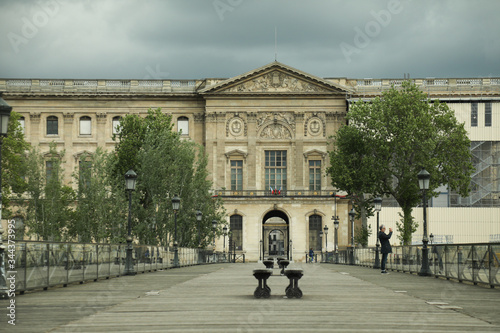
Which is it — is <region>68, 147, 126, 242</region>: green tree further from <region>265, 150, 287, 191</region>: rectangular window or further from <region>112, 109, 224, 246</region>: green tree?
<region>265, 150, 287, 191</region>: rectangular window

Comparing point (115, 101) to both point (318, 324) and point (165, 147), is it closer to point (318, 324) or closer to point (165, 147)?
point (165, 147)

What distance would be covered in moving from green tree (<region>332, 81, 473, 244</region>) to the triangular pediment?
2080 centimetres

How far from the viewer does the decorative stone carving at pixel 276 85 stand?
87000mm

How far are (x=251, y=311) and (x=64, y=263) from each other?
9215mm

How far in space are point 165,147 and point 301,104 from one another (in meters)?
30.8

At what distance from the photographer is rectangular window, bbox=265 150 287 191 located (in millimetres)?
87250

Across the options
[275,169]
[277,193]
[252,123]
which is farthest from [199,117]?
[277,193]

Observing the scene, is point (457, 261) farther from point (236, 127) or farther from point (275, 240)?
point (275, 240)

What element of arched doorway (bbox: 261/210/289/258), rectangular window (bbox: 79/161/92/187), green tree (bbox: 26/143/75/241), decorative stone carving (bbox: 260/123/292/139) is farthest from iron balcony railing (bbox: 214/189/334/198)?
arched doorway (bbox: 261/210/289/258)

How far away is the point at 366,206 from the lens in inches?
2574

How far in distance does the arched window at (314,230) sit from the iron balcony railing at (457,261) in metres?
47.4

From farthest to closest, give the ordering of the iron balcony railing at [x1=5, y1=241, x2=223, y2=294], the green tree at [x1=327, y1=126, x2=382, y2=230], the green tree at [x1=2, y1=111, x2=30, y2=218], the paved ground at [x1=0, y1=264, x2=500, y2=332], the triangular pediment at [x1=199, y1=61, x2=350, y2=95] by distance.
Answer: the triangular pediment at [x1=199, y1=61, x2=350, y2=95]
the green tree at [x1=327, y1=126, x2=382, y2=230]
the green tree at [x1=2, y1=111, x2=30, y2=218]
the iron balcony railing at [x1=5, y1=241, x2=223, y2=294]
the paved ground at [x1=0, y1=264, x2=500, y2=332]

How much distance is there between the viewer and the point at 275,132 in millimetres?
88000

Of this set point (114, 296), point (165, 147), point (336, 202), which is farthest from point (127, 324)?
point (336, 202)
